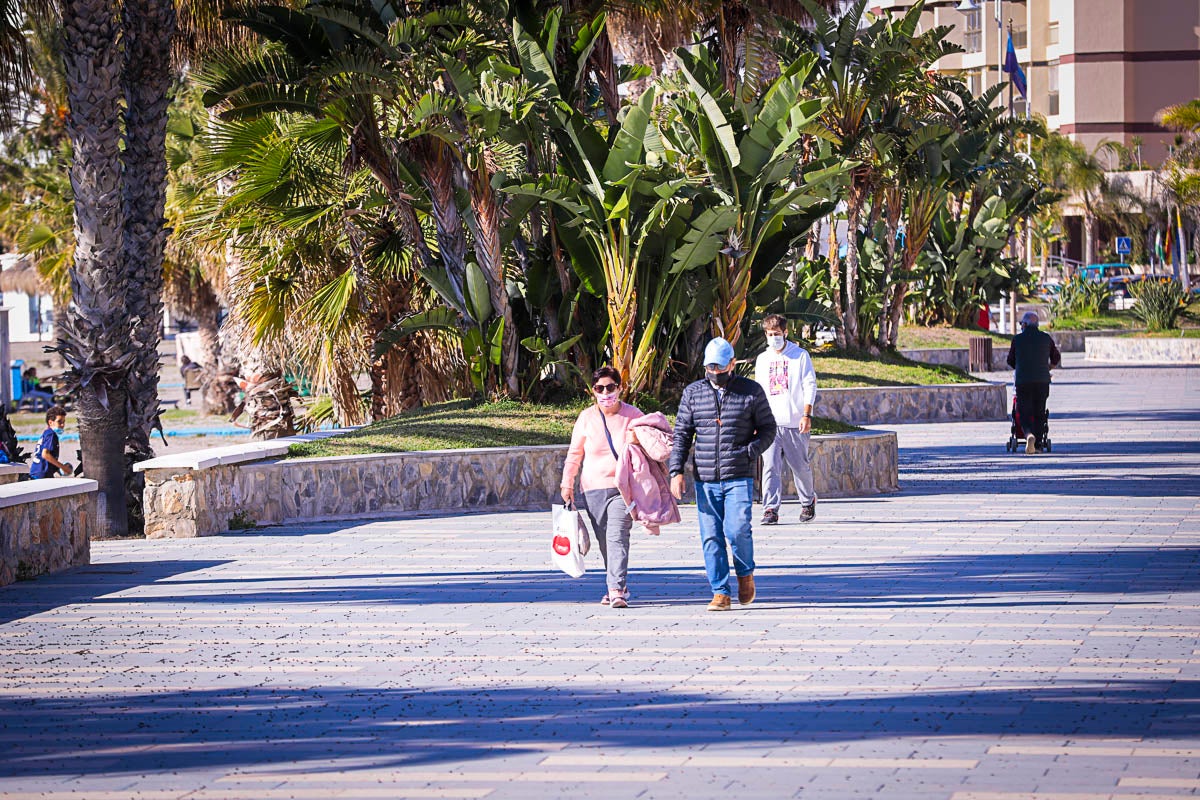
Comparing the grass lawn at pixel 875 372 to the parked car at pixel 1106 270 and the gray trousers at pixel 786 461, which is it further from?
the parked car at pixel 1106 270

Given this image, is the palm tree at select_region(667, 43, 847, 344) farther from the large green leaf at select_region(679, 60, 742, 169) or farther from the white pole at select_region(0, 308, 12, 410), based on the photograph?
the white pole at select_region(0, 308, 12, 410)

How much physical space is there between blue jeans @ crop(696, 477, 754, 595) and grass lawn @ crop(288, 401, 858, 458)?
21.1 ft

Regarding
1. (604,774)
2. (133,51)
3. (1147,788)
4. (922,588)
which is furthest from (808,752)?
(133,51)

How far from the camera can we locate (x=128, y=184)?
16.7m

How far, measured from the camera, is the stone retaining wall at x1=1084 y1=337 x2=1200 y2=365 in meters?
44.2

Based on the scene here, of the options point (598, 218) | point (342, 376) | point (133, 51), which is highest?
point (133, 51)

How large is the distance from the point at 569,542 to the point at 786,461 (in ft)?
15.7

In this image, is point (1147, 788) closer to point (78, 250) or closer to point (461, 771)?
point (461, 771)

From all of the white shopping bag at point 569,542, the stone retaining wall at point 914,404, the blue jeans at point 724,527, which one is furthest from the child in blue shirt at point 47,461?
the stone retaining wall at point 914,404

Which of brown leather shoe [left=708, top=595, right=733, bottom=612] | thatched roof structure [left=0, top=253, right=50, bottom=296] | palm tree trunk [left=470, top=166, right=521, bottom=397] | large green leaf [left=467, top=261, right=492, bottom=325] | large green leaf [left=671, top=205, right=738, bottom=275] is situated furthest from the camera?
thatched roof structure [left=0, top=253, right=50, bottom=296]

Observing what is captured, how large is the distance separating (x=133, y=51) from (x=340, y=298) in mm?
5020

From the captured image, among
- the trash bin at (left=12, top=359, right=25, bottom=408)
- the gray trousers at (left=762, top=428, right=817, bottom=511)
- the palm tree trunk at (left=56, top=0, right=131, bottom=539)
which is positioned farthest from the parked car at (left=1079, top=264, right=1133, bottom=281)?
the palm tree trunk at (left=56, top=0, right=131, bottom=539)

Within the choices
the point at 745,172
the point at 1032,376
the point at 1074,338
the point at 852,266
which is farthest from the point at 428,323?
the point at 1074,338

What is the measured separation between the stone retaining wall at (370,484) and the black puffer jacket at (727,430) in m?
5.85
